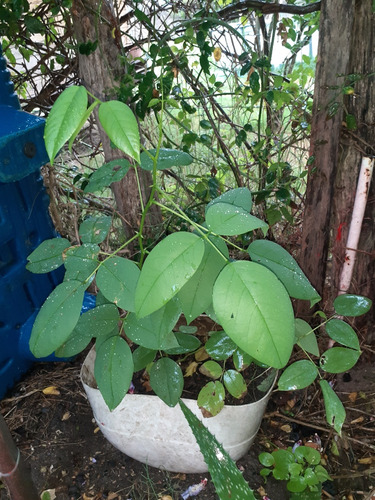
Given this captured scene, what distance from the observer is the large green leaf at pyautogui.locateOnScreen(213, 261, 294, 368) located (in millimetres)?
578

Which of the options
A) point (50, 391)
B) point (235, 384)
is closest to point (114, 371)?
point (235, 384)

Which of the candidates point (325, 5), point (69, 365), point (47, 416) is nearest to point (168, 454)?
point (47, 416)

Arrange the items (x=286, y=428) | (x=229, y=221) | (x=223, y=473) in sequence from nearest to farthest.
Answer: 1. (x=229, y=221)
2. (x=223, y=473)
3. (x=286, y=428)

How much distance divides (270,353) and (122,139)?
1.14 feet

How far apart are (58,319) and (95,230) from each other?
0.24 metres

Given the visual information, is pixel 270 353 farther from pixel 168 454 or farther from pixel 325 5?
pixel 325 5

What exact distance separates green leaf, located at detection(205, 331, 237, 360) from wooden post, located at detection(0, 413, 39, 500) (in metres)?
0.46

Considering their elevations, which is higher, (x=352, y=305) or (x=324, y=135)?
(x=324, y=135)

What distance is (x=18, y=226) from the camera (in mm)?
1305

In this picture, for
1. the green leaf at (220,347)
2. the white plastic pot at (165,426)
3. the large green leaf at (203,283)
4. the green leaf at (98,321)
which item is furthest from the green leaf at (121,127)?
the white plastic pot at (165,426)

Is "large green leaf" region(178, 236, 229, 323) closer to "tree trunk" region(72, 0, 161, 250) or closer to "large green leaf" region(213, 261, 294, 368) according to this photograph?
"large green leaf" region(213, 261, 294, 368)

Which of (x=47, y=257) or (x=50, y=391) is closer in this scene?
(x=47, y=257)

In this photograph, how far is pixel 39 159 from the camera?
3.92 ft

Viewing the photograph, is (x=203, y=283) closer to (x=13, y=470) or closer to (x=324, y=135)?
(x=13, y=470)
